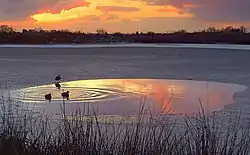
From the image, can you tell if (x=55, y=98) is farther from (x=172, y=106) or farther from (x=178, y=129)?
(x=178, y=129)

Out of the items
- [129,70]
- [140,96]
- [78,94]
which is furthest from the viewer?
[129,70]

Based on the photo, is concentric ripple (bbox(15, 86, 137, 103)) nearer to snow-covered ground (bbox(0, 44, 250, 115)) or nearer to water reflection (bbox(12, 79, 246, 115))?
water reflection (bbox(12, 79, 246, 115))

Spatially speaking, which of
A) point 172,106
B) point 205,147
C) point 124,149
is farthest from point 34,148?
point 172,106

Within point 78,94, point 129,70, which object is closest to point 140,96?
point 78,94

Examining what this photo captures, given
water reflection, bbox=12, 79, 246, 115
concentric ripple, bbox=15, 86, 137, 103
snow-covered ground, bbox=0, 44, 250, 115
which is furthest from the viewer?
snow-covered ground, bbox=0, 44, 250, 115

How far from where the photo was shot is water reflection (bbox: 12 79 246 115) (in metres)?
11.9

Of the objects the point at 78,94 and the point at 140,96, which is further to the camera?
the point at 78,94

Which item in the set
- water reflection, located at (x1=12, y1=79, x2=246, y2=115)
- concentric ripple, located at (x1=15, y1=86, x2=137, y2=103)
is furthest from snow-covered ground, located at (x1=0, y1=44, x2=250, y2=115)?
concentric ripple, located at (x1=15, y1=86, x2=137, y2=103)

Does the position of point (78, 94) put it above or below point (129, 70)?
above

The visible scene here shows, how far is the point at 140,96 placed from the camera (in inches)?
573

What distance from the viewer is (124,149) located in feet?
16.9

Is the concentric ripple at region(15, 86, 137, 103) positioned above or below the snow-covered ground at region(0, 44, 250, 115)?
above

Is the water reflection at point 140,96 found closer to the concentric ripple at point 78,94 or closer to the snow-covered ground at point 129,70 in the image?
the concentric ripple at point 78,94

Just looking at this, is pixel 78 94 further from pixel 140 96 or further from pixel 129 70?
pixel 129 70
